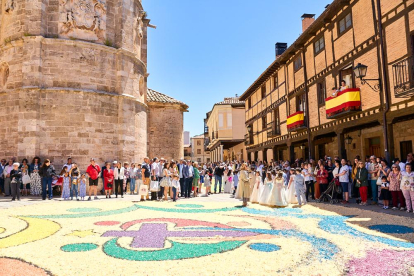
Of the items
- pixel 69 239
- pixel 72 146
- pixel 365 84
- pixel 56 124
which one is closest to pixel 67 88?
pixel 56 124

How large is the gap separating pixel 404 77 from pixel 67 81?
14825mm

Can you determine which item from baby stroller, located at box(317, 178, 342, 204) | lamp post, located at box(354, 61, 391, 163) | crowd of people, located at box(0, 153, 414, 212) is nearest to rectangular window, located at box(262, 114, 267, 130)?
crowd of people, located at box(0, 153, 414, 212)

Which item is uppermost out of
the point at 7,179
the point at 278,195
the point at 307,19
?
the point at 307,19

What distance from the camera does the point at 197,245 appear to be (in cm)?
583

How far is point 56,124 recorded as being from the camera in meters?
15.4

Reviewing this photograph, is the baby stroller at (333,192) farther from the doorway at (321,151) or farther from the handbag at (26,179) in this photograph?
the handbag at (26,179)

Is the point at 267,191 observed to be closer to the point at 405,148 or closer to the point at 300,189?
the point at 300,189

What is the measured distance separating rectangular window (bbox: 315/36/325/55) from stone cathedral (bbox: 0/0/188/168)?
10.5 meters

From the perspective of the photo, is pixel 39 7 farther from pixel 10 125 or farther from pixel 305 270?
pixel 305 270

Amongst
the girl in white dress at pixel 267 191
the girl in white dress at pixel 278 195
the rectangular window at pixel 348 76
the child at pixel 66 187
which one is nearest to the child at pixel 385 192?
the girl in white dress at pixel 278 195

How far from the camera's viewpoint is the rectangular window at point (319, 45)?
17.3 meters

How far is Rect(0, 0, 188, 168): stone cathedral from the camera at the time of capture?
50.1ft

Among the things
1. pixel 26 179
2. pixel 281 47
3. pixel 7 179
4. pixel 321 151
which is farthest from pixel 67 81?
pixel 281 47

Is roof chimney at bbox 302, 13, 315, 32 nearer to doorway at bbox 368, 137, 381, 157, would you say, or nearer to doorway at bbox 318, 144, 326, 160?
doorway at bbox 318, 144, 326, 160
